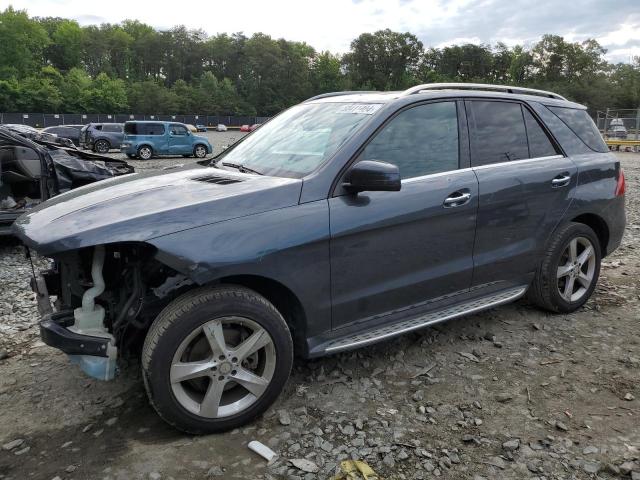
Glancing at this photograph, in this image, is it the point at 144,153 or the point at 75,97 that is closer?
the point at 144,153

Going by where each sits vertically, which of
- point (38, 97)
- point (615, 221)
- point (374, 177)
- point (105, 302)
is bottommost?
point (105, 302)

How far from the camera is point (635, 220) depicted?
323 inches

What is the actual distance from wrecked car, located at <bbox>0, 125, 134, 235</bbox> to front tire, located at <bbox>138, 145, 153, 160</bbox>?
16.2 metres

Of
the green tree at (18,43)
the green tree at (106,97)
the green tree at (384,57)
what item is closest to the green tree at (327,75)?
the green tree at (384,57)

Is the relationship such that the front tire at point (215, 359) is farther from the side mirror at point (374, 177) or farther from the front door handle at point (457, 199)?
the front door handle at point (457, 199)

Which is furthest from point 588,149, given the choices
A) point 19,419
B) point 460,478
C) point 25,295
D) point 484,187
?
point 25,295

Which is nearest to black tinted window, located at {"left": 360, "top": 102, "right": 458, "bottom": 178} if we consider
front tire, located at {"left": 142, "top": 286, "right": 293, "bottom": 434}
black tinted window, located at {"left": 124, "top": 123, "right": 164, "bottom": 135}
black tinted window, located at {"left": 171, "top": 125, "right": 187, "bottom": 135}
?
front tire, located at {"left": 142, "top": 286, "right": 293, "bottom": 434}

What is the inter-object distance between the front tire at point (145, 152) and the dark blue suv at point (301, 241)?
20.2 meters

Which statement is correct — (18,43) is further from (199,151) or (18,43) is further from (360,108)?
(360,108)

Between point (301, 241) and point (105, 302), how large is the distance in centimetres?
113

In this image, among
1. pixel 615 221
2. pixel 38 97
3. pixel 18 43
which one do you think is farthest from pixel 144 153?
pixel 18 43

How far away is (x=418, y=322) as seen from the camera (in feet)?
10.6

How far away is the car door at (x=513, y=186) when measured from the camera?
11.5 feet

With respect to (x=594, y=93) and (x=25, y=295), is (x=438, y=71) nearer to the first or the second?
(x=594, y=93)
